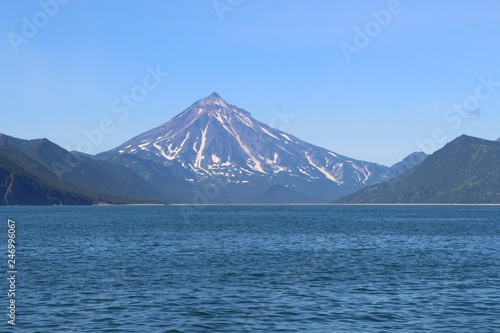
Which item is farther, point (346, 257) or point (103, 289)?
point (346, 257)

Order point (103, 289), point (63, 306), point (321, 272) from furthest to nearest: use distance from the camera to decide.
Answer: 1. point (321, 272)
2. point (103, 289)
3. point (63, 306)

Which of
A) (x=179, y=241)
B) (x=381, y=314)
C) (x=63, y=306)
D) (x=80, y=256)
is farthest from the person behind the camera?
(x=179, y=241)

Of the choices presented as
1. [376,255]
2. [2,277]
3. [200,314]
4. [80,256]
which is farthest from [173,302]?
A: [376,255]

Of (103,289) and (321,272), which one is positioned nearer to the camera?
(103,289)

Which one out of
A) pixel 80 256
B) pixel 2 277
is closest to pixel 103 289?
pixel 2 277

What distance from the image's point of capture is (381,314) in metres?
49.3

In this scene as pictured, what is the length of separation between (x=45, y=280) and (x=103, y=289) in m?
9.12

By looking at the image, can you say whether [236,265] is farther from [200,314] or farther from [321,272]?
[200,314]

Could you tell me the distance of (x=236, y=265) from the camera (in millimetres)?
81875

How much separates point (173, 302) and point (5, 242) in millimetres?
71650

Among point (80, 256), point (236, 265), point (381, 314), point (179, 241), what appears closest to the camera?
point (381, 314)

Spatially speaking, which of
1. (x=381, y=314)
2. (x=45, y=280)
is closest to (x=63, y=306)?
(x=45, y=280)

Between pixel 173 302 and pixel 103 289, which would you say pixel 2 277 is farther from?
pixel 173 302

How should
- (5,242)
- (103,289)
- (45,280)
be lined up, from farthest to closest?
(5,242)
(45,280)
(103,289)
